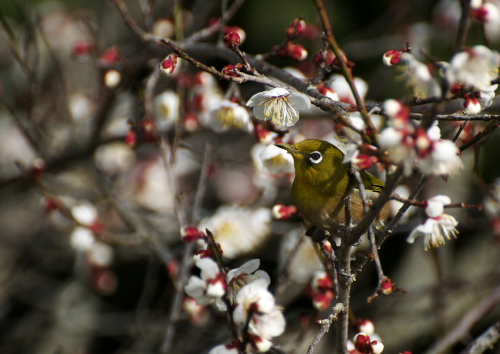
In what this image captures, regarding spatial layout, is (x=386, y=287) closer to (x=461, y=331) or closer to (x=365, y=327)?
Result: (x=365, y=327)

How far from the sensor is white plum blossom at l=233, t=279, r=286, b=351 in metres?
1.19

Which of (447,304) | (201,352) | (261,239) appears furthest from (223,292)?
(447,304)


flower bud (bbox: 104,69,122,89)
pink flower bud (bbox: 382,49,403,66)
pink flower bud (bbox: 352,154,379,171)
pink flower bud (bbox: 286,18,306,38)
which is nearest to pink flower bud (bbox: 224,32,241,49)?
pink flower bud (bbox: 286,18,306,38)

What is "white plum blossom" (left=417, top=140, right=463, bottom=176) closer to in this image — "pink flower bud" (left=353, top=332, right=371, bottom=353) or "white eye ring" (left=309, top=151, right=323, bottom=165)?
"pink flower bud" (left=353, top=332, right=371, bottom=353)

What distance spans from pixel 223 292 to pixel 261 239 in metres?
1.34

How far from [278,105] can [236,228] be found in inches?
40.1

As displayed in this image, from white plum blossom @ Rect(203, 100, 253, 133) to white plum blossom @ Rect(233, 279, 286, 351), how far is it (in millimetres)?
661

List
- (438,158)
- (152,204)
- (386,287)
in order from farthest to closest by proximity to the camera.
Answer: (152,204) < (386,287) < (438,158)

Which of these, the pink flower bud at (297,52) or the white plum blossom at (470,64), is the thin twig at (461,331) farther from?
the white plum blossom at (470,64)

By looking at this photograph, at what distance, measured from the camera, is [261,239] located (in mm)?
2498

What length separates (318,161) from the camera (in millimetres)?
1712

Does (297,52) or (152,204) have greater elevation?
(297,52)

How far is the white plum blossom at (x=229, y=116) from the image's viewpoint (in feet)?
5.64

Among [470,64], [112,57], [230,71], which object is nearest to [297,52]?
[230,71]
